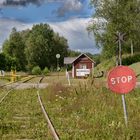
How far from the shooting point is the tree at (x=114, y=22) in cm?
7169

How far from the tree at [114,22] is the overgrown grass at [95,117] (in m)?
49.1

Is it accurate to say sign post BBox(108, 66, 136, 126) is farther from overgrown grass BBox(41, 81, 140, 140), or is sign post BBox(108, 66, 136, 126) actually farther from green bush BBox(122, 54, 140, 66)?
green bush BBox(122, 54, 140, 66)

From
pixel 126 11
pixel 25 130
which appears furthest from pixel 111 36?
pixel 25 130

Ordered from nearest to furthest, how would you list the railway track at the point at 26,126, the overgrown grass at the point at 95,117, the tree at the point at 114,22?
the overgrown grass at the point at 95,117 < the railway track at the point at 26,126 < the tree at the point at 114,22

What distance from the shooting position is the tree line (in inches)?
4988

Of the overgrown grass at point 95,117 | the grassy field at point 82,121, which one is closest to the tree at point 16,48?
the overgrown grass at point 95,117

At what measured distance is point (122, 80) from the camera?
12023 millimetres

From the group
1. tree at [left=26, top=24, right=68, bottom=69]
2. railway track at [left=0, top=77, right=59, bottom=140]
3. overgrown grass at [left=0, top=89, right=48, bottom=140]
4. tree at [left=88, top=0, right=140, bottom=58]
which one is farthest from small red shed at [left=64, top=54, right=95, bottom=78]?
railway track at [left=0, top=77, right=59, bottom=140]

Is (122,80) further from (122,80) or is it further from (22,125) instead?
(22,125)

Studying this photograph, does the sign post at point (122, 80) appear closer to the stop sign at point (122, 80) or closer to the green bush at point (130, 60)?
the stop sign at point (122, 80)

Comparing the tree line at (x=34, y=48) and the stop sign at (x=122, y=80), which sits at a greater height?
the tree line at (x=34, y=48)

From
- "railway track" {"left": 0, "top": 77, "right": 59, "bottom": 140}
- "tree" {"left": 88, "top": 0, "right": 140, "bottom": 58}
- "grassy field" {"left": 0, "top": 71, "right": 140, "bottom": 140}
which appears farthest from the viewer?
"tree" {"left": 88, "top": 0, "right": 140, "bottom": 58}

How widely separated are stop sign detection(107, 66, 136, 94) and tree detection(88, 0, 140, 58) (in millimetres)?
59443

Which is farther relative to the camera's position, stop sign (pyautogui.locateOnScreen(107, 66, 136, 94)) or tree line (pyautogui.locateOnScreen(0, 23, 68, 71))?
tree line (pyautogui.locateOnScreen(0, 23, 68, 71))
